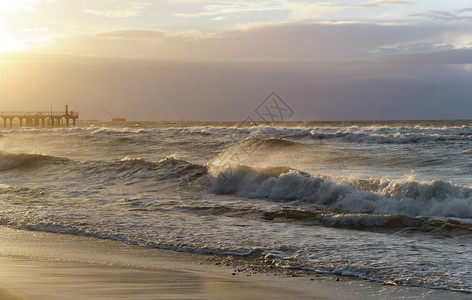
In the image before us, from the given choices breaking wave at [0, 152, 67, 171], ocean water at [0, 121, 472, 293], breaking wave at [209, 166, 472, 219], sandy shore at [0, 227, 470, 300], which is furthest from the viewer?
breaking wave at [0, 152, 67, 171]

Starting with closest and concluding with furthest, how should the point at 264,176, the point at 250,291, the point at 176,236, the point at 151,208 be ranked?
1. the point at 250,291
2. the point at 176,236
3. the point at 151,208
4. the point at 264,176

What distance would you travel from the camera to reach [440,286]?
19.6 ft

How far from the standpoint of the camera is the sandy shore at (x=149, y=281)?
18.3 ft

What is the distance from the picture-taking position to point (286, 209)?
1162 centimetres

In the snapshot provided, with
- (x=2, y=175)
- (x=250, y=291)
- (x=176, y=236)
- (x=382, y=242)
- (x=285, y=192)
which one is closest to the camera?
(x=250, y=291)

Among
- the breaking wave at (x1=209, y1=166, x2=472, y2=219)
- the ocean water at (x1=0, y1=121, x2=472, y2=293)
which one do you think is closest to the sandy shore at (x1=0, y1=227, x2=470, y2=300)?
the ocean water at (x1=0, y1=121, x2=472, y2=293)

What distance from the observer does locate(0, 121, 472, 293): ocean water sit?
7414 mm

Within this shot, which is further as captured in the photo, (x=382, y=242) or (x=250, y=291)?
(x=382, y=242)

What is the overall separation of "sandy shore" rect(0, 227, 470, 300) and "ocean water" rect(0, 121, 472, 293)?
58 cm

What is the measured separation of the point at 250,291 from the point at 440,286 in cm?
220

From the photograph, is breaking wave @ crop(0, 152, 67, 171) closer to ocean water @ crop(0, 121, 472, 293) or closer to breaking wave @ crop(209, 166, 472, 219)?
ocean water @ crop(0, 121, 472, 293)

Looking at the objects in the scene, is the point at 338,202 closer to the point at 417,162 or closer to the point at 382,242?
the point at 382,242

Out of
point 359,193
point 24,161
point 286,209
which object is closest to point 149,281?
point 286,209

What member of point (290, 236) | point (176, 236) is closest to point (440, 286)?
point (290, 236)
